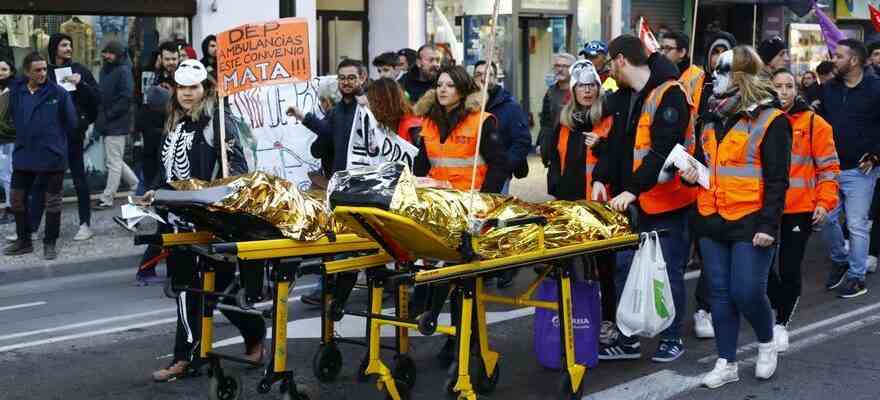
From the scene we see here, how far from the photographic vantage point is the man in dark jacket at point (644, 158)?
6875 millimetres

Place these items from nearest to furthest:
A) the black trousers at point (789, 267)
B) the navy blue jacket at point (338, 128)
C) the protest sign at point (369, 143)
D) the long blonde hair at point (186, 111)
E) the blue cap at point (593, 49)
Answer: the long blonde hair at point (186, 111)
the black trousers at point (789, 267)
the protest sign at point (369, 143)
the navy blue jacket at point (338, 128)
the blue cap at point (593, 49)

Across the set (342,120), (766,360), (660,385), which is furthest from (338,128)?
(766,360)

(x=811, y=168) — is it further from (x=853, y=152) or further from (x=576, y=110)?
(x=853, y=152)

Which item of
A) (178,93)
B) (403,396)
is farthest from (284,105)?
(403,396)

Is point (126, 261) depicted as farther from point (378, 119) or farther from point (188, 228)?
point (188, 228)

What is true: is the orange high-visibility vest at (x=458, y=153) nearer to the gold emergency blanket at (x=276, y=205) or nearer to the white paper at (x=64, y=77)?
the gold emergency blanket at (x=276, y=205)

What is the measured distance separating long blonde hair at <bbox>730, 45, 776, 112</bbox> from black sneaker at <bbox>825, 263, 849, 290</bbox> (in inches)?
138

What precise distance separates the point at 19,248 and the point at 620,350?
6298 mm

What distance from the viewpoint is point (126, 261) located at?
11.5 m

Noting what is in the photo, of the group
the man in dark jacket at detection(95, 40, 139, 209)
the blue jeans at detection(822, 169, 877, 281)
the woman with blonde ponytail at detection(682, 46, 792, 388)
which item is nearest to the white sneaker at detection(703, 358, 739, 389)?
the woman with blonde ponytail at detection(682, 46, 792, 388)

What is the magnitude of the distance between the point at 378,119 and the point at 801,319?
10.1 feet

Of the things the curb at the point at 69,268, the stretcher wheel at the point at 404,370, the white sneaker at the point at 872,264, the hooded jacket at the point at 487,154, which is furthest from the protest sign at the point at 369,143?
the white sneaker at the point at 872,264

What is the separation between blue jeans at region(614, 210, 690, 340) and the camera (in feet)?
23.4

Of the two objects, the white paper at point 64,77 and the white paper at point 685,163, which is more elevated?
the white paper at point 64,77
